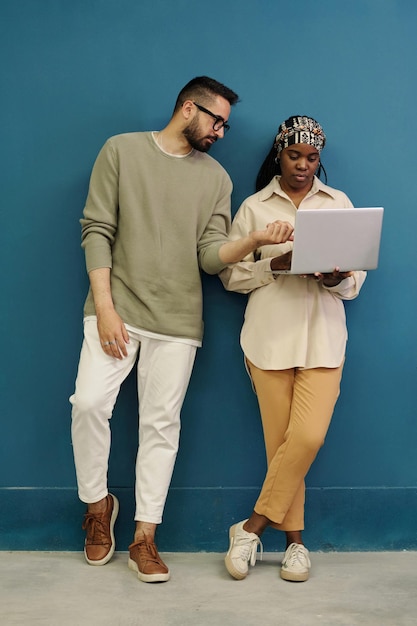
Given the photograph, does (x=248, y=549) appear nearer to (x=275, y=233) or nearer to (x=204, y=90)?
(x=275, y=233)

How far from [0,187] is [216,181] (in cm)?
82

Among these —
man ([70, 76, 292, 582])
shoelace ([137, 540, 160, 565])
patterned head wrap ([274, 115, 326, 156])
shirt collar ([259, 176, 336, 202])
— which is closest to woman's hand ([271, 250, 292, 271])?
man ([70, 76, 292, 582])

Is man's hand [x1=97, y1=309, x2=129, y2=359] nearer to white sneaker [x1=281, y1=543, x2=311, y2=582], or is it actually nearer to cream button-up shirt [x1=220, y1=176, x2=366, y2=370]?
cream button-up shirt [x1=220, y1=176, x2=366, y2=370]

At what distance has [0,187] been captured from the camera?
2.99 m

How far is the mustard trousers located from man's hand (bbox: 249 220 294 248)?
0.49 meters

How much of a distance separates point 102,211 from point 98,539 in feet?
3.86

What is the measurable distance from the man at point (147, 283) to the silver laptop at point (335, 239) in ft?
1.14

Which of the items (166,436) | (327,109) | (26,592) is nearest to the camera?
(26,592)

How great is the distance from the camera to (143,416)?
2855mm

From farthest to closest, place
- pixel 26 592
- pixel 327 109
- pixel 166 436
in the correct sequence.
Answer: pixel 327 109 < pixel 166 436 < pixel 26 592

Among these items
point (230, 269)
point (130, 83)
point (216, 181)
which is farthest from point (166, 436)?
point (130, 83)

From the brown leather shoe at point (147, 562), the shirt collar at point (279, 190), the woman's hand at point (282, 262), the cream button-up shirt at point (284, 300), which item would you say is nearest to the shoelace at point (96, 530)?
the brown leather shoe at point (147, 562)

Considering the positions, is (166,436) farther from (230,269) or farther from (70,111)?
(70,111)

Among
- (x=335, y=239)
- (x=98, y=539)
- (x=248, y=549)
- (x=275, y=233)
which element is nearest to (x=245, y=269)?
(x=275, y=233)
